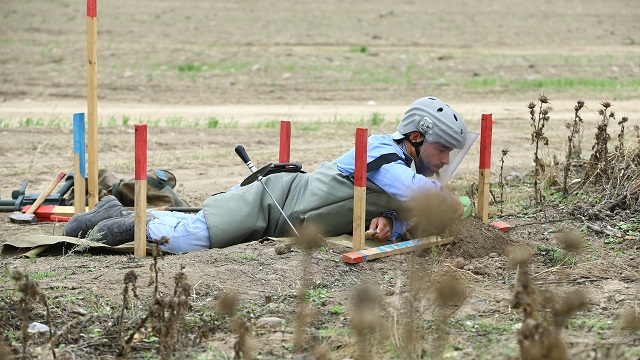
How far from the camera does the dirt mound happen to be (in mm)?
5188

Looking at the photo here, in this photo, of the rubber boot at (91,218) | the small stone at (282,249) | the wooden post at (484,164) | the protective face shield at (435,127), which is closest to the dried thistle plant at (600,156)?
the wooden post at (484,164)

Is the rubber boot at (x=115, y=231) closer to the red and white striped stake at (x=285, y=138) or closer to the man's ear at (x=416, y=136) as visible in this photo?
the red and white striped stake at (x=285, y=138)

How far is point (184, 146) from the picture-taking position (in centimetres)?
984

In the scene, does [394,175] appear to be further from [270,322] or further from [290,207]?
[270,322]

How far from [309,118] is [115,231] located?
7081 mm

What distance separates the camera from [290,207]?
17.7 feet

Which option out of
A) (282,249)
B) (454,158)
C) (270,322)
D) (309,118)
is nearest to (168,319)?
(270,322)

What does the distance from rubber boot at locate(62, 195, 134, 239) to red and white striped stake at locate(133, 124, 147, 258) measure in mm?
586

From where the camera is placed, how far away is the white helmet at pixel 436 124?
516 cm

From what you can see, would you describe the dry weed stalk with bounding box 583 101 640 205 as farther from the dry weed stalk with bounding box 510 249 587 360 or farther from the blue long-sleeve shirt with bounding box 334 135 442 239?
the dry weed stalk with bounding box 510 249 587 360

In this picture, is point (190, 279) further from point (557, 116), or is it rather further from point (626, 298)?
point (557, 116)

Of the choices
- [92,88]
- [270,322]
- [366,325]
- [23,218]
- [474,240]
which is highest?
[92,88]

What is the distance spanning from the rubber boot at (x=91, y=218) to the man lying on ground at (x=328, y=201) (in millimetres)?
60

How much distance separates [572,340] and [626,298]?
30.3 inches
